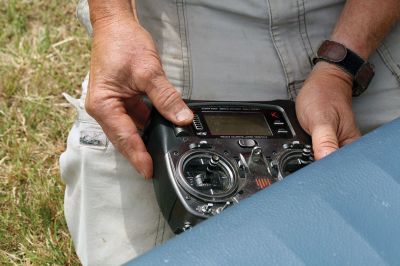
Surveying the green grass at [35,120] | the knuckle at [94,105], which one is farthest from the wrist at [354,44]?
the green grass at [35,120]

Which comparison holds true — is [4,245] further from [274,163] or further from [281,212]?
[281,212]

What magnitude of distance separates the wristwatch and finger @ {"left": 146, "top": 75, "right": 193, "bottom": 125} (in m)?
0.35

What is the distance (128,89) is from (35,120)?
776mm

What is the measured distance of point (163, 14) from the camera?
1362 millimetres

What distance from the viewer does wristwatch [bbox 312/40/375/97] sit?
1.33m

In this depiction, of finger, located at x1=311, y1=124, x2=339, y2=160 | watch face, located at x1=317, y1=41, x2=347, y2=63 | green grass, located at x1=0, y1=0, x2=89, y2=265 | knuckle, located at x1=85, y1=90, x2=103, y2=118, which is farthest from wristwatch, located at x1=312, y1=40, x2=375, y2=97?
green grass, located at x1=0, y1=0, x2=89, y2=265

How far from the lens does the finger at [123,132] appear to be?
112 cm

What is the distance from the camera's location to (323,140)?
3.75ft

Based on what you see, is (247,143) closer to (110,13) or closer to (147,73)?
(147,73)

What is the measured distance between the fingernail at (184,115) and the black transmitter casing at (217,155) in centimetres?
1

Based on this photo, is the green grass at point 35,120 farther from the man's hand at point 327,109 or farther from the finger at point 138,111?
the man's hand at point 327,109

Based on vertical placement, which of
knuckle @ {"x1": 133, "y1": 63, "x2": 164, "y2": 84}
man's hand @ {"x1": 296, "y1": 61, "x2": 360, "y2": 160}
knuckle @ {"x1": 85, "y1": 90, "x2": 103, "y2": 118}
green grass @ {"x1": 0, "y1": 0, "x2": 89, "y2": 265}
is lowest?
green grass @ {"x1": 0, "y1": 0, "x2": 89, "y2": 265}

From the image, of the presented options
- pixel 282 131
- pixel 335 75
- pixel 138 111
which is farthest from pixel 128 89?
pixel 335 75

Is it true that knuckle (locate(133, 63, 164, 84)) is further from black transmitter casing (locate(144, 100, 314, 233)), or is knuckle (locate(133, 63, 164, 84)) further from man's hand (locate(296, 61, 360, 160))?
man's hand (locate(296, 61, 360, 160))
